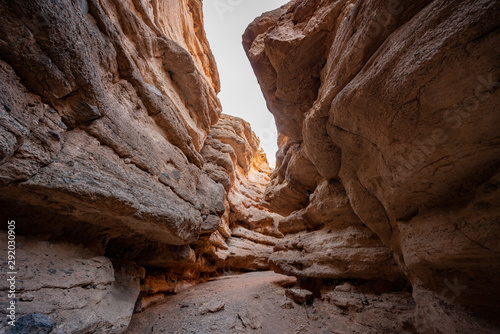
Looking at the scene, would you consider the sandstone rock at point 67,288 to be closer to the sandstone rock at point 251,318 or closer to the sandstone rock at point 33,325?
the sandstone rock at point 33,325

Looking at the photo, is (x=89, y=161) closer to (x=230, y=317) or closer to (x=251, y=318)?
(x=230, y=317)

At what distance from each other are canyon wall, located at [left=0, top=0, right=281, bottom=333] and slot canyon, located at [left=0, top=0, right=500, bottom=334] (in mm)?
27

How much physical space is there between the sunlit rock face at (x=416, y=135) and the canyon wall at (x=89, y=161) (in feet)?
14.3

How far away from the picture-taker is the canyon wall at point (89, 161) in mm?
2379

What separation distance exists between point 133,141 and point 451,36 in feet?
18.9

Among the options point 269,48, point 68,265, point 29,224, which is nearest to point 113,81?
point 29,224

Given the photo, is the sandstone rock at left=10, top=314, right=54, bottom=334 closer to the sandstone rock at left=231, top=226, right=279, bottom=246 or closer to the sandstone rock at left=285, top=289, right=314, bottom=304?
the sandstone rock at left=285, top=289, right=314, bottom=304

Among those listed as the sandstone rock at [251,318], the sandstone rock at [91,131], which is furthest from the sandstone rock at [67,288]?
the sandstone rock at [251,318]

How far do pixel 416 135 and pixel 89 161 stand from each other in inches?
220

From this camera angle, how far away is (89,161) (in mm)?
3164

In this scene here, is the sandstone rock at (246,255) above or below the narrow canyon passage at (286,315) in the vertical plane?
above

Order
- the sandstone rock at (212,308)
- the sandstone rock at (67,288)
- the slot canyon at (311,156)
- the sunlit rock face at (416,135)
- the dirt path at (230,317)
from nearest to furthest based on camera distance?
the sunlit rock face at (416,135), the slot canyon at (311,156), the sandstone rock at (67,288), the dirt path at (230,317), the sandstone rock at (212,308)

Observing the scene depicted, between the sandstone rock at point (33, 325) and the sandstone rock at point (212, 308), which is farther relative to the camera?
the sandstone rock at point (212, 308)

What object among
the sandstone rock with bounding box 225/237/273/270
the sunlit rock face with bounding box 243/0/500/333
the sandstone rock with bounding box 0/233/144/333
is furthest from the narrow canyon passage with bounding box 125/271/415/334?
the sandstone rock with bounding box 225/237/273/270
